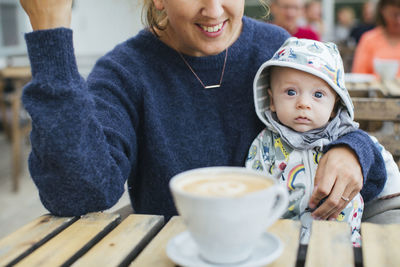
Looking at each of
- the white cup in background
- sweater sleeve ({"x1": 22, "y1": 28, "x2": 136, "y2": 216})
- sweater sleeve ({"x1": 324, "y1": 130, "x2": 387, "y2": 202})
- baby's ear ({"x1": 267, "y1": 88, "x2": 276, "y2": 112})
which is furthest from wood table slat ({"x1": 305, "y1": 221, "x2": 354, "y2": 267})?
the white cup in background

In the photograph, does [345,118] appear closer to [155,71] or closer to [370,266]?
[155,71]

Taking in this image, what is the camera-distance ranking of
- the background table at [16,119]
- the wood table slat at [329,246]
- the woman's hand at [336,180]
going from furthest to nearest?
the background table at [16,119], the woman's hand at [336,180], the wood table slat at [329,246]

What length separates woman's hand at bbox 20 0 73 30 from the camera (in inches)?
38.4

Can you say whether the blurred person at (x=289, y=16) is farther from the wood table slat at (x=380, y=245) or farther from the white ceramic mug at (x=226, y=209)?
the white ceramic mug at (x=226, y=209)

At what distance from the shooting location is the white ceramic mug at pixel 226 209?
0.63m

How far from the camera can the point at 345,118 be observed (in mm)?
1330

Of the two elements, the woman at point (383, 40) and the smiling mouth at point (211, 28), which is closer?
the smiling mouth at point (211, 28)

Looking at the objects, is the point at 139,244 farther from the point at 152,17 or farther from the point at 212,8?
the point at 152,17

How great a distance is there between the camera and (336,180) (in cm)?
114

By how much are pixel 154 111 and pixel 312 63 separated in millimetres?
449

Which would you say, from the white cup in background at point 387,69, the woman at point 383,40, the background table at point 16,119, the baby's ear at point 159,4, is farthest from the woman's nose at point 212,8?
the background table at point 16,119

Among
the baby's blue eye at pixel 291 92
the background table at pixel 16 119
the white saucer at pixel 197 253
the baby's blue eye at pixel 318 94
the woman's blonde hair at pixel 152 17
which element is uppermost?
the woman's blonde hair at pixel 152 17

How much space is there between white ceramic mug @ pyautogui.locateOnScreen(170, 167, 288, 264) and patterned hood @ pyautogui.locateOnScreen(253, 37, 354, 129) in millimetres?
650

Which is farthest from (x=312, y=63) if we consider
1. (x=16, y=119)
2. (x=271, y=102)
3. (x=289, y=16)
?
(x=16, y=119)
